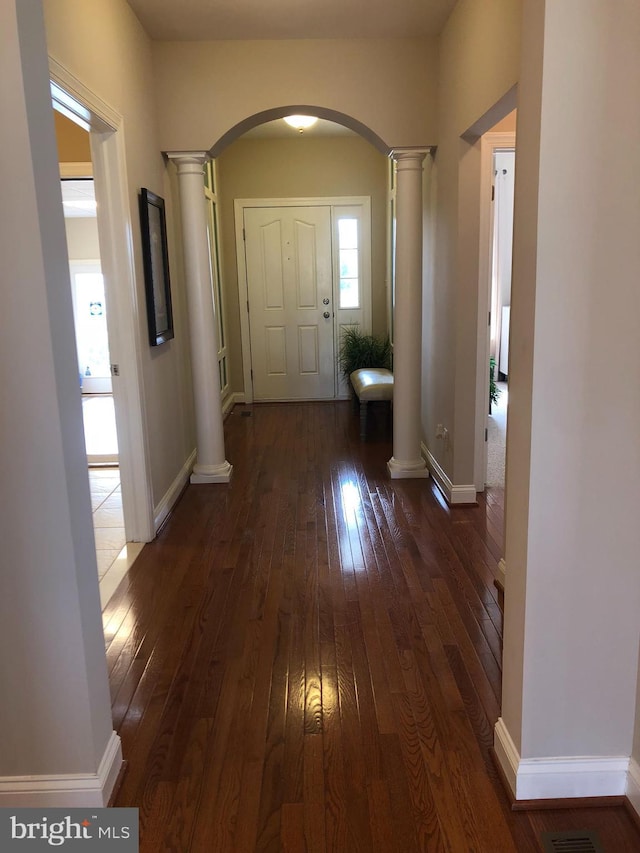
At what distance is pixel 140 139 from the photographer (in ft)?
12.0

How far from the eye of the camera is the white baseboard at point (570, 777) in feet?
5.63

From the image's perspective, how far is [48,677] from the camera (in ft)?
5.41

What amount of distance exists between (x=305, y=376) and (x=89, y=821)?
5800 millimetres

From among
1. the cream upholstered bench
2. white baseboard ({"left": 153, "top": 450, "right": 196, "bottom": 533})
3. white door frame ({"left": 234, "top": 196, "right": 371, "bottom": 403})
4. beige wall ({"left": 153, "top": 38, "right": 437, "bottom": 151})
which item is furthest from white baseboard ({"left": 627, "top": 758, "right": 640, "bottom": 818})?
white door frame ({"left": 234, "top": 196, "right": 371, "bottom": 403})

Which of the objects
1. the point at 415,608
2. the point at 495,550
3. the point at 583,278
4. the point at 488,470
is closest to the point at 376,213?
the point at 488,470

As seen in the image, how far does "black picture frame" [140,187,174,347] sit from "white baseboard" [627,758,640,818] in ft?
9.72

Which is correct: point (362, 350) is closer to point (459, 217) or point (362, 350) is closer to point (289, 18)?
point (459, 217)

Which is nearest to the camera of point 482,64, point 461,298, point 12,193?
point 12,193

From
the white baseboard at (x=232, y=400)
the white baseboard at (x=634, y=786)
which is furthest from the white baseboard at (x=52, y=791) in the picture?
the white baseboard at (x=232, y=400)

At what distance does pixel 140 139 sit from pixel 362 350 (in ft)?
11.5

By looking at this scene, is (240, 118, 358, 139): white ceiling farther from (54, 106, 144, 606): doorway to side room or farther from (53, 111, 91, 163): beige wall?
(53, 111, 91, 163): beige wall

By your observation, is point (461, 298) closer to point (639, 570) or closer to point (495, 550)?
point (495, 550)

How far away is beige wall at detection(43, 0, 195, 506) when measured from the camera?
2.71m
